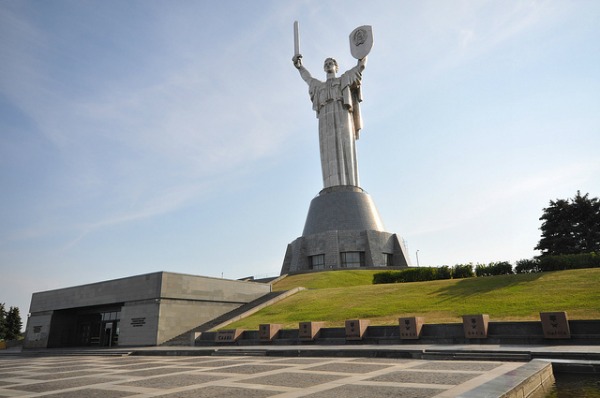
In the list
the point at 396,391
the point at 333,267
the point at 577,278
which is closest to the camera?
the point at 396,391

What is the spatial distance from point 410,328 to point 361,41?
42423 millimetres

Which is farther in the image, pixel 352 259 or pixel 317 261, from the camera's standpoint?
pixel 317 261

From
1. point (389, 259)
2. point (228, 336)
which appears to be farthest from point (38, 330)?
point (389, 259)

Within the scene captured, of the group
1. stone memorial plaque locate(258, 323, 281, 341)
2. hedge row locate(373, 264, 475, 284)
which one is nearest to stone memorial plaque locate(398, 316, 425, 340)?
stone memorial plaque locate(258, 323, 281, 341)

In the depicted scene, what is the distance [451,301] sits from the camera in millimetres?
21359

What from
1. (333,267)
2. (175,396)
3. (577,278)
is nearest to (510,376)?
(175,396)

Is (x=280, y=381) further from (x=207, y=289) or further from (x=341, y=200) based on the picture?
(x=341, y=200)

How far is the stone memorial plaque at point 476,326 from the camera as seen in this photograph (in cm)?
1499

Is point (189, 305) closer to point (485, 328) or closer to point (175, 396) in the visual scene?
point (485, 328)

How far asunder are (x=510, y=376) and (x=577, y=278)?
58.4 feet

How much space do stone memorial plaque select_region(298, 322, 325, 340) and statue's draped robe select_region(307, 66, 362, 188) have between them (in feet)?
110

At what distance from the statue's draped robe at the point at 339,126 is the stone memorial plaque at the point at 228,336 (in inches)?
1284

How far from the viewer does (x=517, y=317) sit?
16891 millimetres

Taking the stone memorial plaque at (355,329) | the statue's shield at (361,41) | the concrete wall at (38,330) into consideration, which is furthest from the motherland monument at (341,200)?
the stone memorial plaque at (355,329)
